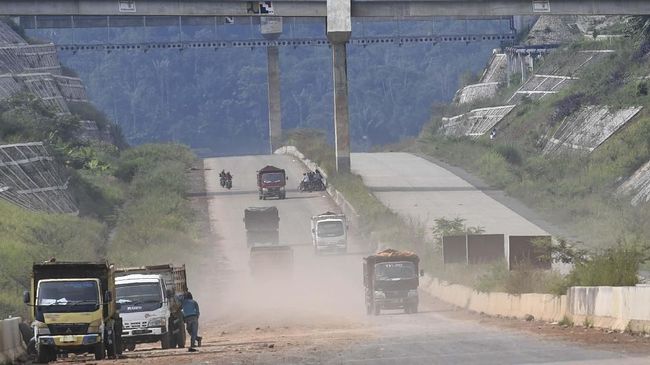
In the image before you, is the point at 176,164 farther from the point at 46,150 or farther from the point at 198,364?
the point at 198,364

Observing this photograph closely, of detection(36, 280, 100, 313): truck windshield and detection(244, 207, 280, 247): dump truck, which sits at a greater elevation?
detection(244, 207, 280, 247): dump truck

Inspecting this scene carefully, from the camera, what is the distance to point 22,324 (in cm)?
3494

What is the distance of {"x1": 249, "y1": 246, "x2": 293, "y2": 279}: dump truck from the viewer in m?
70.4

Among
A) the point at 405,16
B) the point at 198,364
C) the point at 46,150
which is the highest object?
the point at 405,16

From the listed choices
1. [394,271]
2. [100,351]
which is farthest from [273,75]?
[100,351]

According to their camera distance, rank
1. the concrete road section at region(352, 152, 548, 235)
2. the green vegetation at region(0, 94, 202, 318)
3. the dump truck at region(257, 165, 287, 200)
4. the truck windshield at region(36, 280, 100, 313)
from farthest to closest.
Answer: the dump truck at region(257, 165, 287, 200) → the concrete road section at region(352, 152, 548, 235) → the green vegetation at region(0, 94, 202, 318) → the truck windshield at region(36, 280, 100, 313)

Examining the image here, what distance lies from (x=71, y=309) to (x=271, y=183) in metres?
65.5

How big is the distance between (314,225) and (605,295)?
150 feet

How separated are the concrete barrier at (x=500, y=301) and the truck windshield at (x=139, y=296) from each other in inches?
381

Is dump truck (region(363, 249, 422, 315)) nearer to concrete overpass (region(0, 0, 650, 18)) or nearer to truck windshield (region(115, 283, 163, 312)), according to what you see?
truck windshield (region(115, 283, 163, 312))

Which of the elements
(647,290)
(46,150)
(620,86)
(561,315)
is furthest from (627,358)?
(620,86)

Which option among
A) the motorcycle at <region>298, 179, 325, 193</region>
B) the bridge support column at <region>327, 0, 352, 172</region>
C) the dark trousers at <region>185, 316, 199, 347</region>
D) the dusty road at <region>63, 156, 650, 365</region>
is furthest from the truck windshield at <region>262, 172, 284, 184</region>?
the dark trousers at <region>185, 316, 199, 347</region>

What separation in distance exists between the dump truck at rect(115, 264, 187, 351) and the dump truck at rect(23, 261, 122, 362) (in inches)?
134

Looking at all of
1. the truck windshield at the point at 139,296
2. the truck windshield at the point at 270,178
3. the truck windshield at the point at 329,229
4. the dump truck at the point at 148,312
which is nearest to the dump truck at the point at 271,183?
the truck windshield at the point at 270,178
